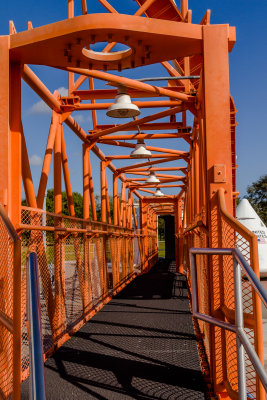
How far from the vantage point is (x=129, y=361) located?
539 centimetres

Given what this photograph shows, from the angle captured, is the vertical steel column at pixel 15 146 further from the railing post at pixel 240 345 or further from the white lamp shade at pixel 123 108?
the railing post at pixel 240 345

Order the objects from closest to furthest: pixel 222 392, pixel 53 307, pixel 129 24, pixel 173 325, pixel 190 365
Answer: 1. pixel 222 392
2. pixel 129 24
3. pixel 190 365
4. pixel 53 307
5. pixel 173 325

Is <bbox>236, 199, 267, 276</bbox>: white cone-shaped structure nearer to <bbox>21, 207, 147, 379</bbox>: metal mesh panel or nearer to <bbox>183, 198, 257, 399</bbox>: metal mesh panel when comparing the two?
<bbox>21, 207, 147, 379</bbox>: metal mesh panel

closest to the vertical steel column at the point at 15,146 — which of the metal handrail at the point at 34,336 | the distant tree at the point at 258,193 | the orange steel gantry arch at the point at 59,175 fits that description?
the orange steel gantry arch at the point at 59,175

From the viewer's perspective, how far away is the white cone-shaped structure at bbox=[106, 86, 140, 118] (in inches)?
263

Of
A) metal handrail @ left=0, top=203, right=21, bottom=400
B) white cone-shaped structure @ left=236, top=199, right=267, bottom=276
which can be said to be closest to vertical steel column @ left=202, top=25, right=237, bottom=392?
metal handrail @ left=0, top=203, right=21, bottom=400

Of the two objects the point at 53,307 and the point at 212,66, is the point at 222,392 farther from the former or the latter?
the point at 212,66

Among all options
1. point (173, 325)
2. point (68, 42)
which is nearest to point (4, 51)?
point (68, 42)

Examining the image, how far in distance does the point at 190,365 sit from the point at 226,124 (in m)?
2.73

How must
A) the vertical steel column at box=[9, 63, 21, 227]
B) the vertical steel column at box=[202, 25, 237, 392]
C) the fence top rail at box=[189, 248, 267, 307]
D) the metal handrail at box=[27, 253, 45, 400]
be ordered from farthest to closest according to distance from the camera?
the vertical steel column at box=[9, 63, 21, 227]
the vertical steel column at box=[202, 25, 237, 392]
the fence top rail at box=[189, 248, 267, 307]
the metal handrail at box=[27, 253, 45, 400]

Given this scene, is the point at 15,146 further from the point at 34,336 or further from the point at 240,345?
the point at 34,336

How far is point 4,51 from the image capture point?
4984 mm

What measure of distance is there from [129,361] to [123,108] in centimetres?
348

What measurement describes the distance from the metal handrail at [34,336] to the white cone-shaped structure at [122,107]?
4512 mm
